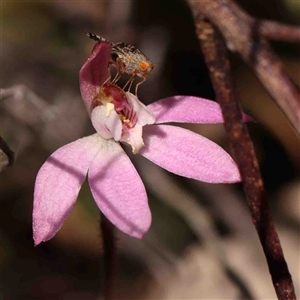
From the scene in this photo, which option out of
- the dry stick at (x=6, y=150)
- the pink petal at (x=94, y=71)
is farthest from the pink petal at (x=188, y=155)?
the dry stick at (x=6, y=150)

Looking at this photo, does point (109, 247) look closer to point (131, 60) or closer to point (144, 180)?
point (131, 60)

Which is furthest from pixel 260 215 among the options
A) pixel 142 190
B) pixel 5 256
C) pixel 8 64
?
pixel 8 64

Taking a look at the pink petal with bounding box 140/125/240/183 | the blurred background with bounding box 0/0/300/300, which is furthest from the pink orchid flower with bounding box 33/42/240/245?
the blurred background with bounding box 0/0/300/300

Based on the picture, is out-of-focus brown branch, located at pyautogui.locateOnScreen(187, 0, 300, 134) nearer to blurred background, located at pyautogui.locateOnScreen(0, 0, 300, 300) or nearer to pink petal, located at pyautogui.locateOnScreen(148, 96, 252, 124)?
pink petal, located at pyautogui.locateOnScreen(148, 96, 252, 124)

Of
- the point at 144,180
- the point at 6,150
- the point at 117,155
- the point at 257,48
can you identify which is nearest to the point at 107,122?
the point at 117,155

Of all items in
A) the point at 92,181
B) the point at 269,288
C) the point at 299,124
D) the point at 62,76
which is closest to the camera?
the point at 299,124

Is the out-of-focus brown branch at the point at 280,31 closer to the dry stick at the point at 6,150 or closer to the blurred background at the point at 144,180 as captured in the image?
the dry stick at the point at 6,150

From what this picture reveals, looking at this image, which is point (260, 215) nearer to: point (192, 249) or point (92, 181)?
point (92, 181)
